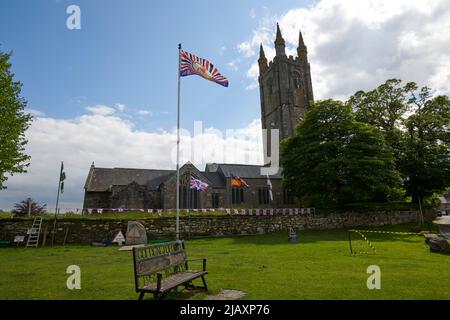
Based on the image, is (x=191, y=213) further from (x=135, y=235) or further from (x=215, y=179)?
(x=215, y=179)

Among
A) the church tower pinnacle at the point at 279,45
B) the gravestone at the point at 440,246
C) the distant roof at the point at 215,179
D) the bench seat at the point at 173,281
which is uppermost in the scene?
the church tower pinnacle at the point at 279,45

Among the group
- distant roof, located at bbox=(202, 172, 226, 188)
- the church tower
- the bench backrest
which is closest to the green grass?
distant roof, located at bbox=(202, 172, 226, 188)

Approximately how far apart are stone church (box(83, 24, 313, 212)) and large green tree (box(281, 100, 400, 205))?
6333 millimetres

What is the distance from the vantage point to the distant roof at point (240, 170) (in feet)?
158

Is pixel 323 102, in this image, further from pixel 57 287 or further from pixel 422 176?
pixel 57 287

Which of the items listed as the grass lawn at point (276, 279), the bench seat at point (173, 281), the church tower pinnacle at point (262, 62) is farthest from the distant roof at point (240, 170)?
the bench seat at point (173, 281)

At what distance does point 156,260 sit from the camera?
21.3 feet

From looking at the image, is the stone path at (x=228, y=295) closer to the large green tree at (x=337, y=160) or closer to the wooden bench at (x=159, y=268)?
the wooden bench at (x=159, y=268)

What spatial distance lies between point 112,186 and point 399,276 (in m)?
37.1

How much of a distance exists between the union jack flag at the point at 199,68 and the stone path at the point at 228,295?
41.6 ft

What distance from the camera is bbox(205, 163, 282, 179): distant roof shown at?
158 ft

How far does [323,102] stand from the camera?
34.7 m

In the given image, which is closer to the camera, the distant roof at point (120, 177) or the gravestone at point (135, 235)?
the gravestone at point (135, 235)

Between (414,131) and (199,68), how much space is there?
3492cm
